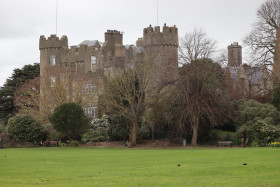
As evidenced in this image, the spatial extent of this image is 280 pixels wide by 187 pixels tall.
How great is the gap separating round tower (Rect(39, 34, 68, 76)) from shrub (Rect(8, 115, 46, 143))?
69.4ft

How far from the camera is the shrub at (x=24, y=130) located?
1716 inches

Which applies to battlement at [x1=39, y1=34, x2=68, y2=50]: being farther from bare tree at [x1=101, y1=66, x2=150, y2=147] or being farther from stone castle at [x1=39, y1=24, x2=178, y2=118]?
bare tree at [x1=101, y1=66, x2=150, y2=147]

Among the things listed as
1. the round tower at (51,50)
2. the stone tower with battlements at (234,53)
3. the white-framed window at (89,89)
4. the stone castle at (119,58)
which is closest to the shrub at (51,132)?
the stone castle at (119,58)

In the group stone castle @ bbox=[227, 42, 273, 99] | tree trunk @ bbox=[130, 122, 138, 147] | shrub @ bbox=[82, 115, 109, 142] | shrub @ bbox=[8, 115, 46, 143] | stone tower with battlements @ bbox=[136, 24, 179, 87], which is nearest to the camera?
tree trunk @ bbox=[130, 122, 138, 147]

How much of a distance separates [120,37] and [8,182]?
49.2m

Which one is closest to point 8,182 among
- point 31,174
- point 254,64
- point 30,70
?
point 31,174

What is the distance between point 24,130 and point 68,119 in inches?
178

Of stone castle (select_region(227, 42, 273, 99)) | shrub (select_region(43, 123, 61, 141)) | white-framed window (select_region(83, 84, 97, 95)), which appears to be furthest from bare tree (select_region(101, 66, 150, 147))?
stone castle (select_region(227, 42, 273, 99))

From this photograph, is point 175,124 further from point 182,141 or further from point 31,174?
point 31,174

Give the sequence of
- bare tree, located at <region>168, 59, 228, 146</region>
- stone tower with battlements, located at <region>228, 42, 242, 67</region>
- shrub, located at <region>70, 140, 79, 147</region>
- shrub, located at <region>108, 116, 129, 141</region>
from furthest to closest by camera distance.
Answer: stone tower with battlements, located at <region>228, 42, 242, 67</region>
shrub, located at <region>108, 116, 129, 141</region>
shrub, located at <region>70, 140, 79, 147</region>
bare tree, located at <region>168, 59, 228, 146</region>

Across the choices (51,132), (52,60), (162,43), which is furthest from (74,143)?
(52,60)

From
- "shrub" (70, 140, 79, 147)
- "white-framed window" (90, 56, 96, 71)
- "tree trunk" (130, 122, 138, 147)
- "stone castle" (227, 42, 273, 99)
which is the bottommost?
"shrub" (70, 140, 79, 147)

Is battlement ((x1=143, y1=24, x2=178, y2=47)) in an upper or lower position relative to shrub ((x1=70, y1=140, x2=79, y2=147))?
upper

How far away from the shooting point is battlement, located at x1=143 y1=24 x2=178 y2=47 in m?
54.9
